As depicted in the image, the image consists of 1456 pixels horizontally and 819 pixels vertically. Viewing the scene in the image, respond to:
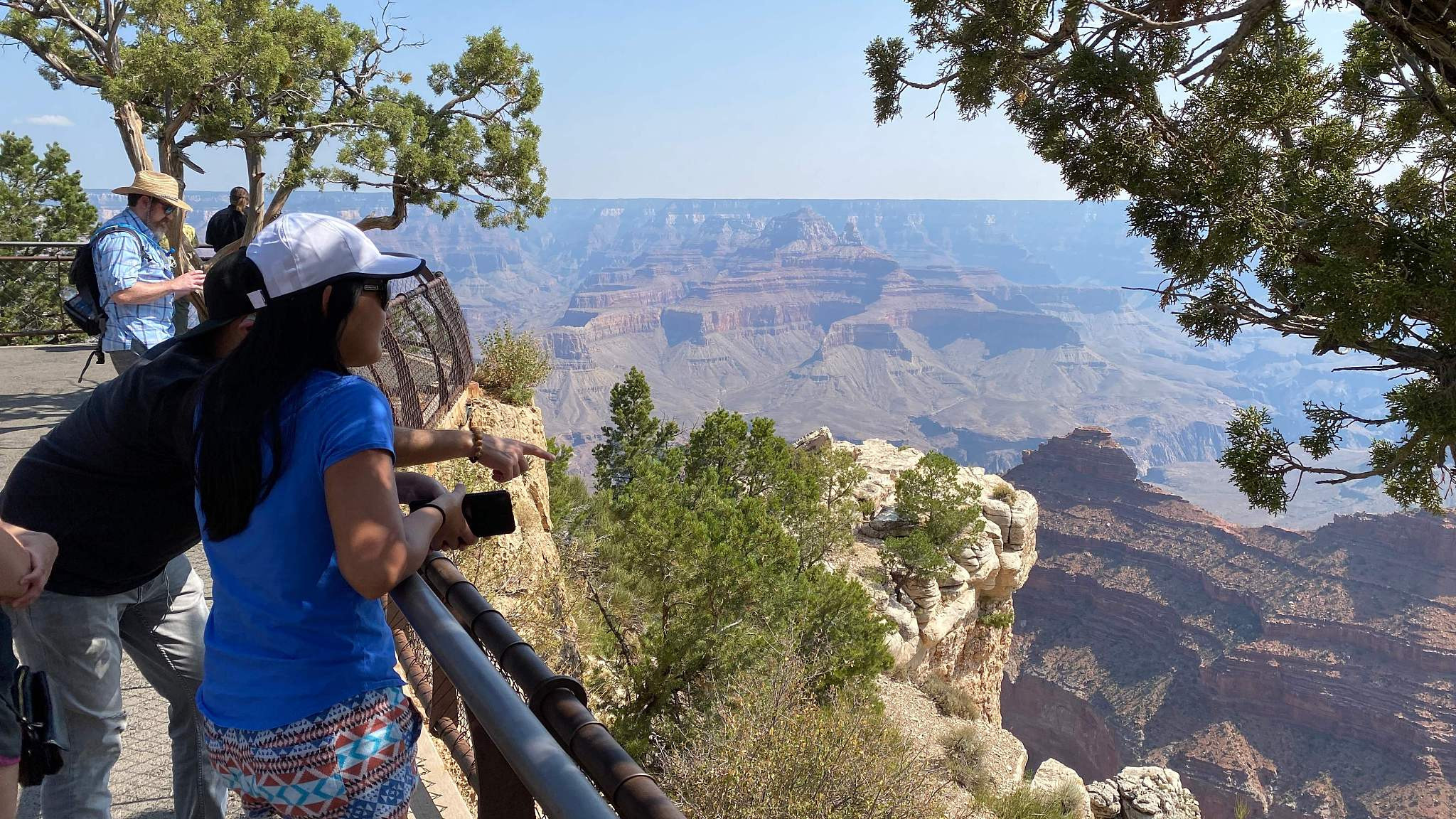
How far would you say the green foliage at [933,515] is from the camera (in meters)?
18.1

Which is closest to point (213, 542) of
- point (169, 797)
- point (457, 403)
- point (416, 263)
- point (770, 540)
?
point (416, 263)

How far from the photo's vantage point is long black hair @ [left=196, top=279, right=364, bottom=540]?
157 centimetres

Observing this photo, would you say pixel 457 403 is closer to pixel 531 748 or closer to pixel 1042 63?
pixel 1042 63

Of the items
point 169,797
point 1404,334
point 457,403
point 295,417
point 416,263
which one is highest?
point 1404,334

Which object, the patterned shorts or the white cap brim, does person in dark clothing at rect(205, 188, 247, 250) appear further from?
the patterned shorts

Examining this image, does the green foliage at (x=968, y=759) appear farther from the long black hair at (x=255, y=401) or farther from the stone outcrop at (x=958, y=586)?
the long black hair at (x=255, y=401)

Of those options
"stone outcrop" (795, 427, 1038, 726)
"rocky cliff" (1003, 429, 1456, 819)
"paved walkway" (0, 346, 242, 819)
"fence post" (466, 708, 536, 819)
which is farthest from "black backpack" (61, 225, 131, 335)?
"rocky cliff" (1003, 429, 1456, 819)

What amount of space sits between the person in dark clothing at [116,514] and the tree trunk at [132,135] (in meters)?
9.67

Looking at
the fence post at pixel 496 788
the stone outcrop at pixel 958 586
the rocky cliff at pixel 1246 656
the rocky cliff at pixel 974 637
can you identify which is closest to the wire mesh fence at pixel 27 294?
the stone outcrop at pixel 958 586

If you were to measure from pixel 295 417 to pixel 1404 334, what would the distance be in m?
7.86

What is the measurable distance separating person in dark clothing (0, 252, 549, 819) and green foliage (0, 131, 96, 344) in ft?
77.6

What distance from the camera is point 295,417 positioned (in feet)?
5.18

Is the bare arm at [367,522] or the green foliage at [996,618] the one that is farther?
the green foliage at [996,618]

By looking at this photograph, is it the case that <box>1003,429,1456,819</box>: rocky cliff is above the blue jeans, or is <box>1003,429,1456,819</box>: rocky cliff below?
below
